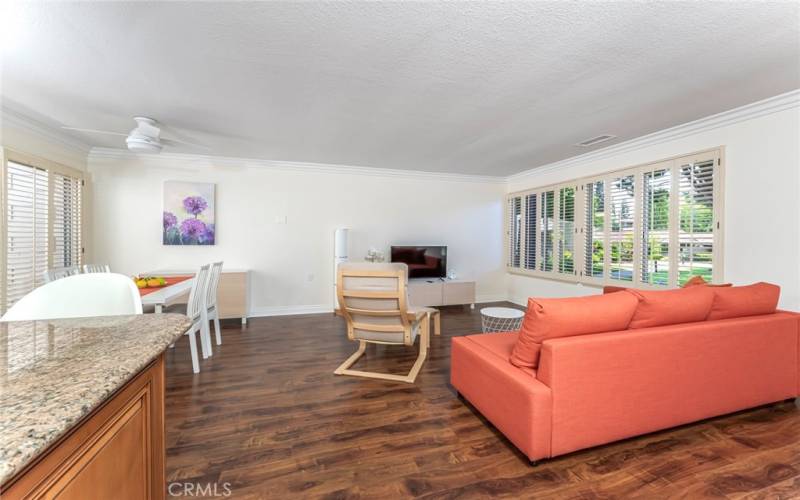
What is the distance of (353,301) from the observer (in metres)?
2.84

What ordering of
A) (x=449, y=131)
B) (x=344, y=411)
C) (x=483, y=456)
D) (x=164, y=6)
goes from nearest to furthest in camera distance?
1. (x=164, y=6)
2. (x=483, y=456)
3. (x=344, y=411)
4. (x=449, y=131)

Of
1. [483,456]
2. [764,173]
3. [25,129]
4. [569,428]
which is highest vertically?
[25,129]

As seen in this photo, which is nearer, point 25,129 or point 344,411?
point 344,411

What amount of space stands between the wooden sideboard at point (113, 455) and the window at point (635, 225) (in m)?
4.48

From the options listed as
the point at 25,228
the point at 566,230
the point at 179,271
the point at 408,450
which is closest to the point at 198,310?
the point at 179,271

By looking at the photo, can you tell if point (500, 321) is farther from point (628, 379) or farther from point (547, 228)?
point (628, 379)

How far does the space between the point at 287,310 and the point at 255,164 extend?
230 cm

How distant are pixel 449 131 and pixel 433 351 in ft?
8.00

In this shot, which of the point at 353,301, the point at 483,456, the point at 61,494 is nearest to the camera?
the point at 61,494

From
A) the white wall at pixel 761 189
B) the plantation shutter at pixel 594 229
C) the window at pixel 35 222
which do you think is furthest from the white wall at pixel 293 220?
the white wall at pixel 761 189

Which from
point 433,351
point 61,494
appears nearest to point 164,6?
point 61,494

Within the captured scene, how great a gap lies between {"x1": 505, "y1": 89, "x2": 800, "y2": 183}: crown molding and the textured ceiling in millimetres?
158

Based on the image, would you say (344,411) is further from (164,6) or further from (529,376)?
(164,6)

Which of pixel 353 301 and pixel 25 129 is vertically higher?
pixel 25 129
